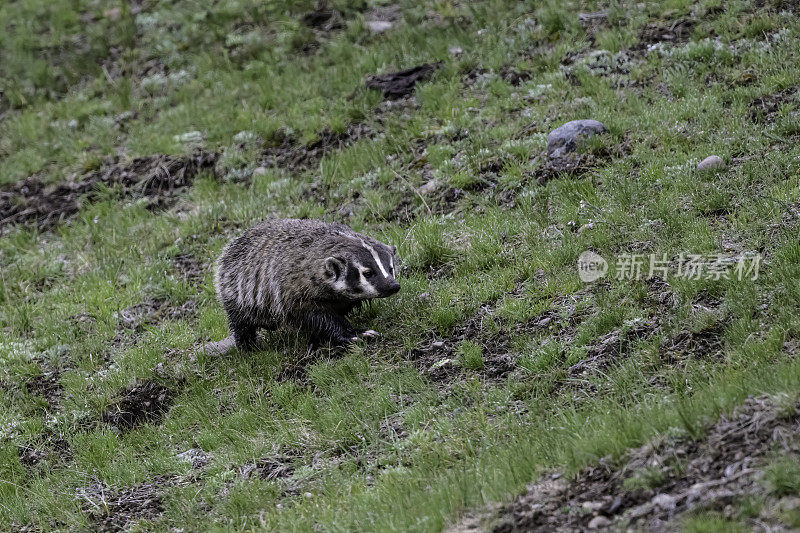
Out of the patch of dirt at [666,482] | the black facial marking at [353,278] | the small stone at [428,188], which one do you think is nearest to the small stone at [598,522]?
the patch of dirt at [666,482]

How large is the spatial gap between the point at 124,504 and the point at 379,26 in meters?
9.52

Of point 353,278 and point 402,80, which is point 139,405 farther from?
point 402,80

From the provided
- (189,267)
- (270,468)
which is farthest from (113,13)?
(270,468)

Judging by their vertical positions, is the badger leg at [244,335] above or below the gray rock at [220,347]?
above

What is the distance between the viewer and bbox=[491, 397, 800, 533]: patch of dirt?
388cm

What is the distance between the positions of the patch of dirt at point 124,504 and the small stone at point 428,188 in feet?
14.9

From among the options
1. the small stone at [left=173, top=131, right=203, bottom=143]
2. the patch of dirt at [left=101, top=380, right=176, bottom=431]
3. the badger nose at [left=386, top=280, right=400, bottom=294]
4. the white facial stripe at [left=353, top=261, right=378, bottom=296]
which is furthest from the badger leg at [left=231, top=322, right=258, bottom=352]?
the small stone at [left=173, top=131, right=203, bottom=143]

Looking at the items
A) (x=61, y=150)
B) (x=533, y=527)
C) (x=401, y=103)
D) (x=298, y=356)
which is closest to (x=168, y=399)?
(x=298, y=356)

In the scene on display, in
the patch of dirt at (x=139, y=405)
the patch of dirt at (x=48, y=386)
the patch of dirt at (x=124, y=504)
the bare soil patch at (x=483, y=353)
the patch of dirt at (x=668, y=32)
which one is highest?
the patch of dirt at (x=668, y=32)

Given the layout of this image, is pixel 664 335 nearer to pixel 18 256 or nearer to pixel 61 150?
pixel 18 256

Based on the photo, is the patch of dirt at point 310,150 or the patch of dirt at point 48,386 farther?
the patch of dirt at point 310,150

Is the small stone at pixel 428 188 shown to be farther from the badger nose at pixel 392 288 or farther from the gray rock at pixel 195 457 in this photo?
the gray rock at pixel 195 457

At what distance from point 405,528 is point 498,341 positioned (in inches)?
97.0

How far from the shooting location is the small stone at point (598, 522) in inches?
157
